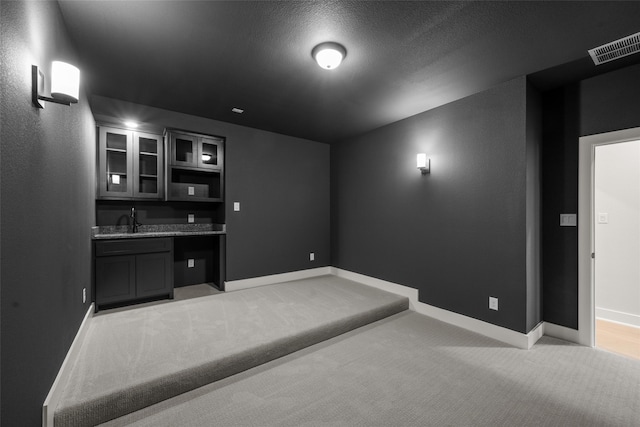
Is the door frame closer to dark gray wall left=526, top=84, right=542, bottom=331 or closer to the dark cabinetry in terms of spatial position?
dark gray wall left=526, top=84, right=542, bottom=331

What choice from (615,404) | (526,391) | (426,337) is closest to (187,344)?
(426,337)

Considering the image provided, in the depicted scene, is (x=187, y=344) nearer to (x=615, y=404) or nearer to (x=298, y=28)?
(x=298, y=28)

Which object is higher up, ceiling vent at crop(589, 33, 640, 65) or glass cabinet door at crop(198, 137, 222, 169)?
ceiling vent at crop(589, 33, 640, 65)

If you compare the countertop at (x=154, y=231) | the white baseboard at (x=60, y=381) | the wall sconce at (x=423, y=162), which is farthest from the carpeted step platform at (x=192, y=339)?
the wall sconce at (x=423, y=162)

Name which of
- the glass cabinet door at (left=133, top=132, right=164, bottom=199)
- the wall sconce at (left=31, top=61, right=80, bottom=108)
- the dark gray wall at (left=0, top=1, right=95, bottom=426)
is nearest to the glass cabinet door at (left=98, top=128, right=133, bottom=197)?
the glass cabinet door at (left=133, top=132, right=164, bottom=199)

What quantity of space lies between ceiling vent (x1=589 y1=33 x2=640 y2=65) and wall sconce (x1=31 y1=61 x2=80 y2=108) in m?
3.58

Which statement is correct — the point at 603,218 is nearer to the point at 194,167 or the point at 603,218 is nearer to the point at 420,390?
the point at 420,390

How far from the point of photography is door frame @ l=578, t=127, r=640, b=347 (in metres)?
2.53

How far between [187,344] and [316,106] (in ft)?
9.44

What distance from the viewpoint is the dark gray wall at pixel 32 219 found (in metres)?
1.06

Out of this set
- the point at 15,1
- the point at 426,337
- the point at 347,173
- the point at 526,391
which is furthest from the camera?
the point at 347,173

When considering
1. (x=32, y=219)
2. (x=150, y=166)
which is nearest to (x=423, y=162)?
(x=32, y=219)

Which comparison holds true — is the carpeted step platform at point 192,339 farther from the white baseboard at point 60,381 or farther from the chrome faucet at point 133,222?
the chrome faucet at point 133,222

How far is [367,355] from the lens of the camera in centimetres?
237
